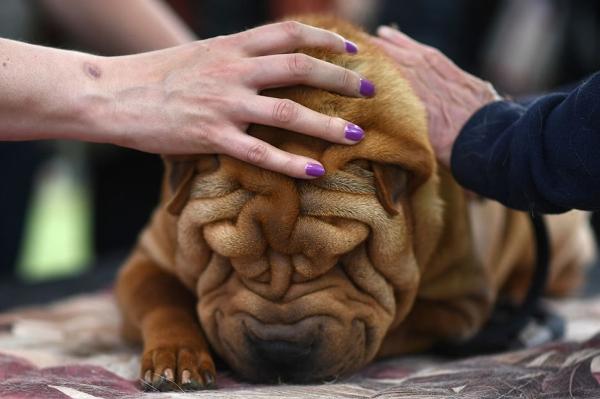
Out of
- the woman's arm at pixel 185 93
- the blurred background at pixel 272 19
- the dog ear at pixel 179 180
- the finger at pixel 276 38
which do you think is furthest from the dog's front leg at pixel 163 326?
the blurred background at pixel 272 19

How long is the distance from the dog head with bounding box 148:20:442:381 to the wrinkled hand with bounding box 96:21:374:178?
0.16 feet

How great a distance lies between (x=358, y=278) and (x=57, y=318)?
112cm

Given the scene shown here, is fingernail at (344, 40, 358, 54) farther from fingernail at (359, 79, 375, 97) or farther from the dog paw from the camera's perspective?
the dog paw

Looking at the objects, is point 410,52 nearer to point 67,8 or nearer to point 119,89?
point 119,89

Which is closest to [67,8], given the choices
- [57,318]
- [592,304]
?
[57,318]

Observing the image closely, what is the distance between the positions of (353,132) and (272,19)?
3102mm

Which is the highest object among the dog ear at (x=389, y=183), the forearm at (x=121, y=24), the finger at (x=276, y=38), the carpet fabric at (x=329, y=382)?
the forearm at (x=121, y=24)

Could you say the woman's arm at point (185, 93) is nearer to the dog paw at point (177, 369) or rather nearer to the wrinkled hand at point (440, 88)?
the wrinkled hand at point (440, 88)

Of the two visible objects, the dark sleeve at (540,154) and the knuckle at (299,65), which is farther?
the knuckle at (299,65)

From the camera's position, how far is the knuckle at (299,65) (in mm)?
1733

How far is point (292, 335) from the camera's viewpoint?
1.74 meters

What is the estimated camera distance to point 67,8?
3342 millimetres

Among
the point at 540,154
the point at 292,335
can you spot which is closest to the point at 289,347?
the point at 292,335

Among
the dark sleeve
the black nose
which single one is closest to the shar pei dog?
the black nose
